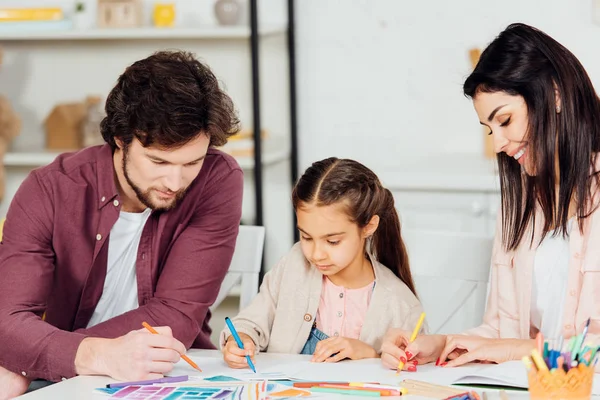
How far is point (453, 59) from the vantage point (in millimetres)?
3543

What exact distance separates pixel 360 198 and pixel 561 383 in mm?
789

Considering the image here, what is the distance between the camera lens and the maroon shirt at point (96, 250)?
181 centimetres

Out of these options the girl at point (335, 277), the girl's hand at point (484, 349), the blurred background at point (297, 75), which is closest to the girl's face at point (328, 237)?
the girl at point (335, 277)

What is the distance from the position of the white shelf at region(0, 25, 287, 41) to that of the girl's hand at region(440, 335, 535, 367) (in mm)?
2076

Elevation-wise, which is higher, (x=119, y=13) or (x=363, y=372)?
(x=119, y=13)

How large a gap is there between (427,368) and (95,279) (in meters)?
0.74

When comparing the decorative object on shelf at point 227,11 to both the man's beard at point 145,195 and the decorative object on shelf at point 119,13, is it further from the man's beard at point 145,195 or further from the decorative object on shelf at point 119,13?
the man's beard at point 145,195

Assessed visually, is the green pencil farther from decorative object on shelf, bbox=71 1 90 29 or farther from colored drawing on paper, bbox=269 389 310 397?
decorative object on shelf, bbox=71 1 90 29

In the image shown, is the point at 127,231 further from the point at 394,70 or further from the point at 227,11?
the point at 394,70

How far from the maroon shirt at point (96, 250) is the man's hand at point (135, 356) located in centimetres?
14

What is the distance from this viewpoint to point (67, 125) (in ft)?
12.6

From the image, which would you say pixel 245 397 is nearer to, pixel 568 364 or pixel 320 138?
pixel 568 364

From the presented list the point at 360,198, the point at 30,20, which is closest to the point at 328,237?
the point at 360,198

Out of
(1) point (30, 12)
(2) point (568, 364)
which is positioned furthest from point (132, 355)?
(1) point (30, 12)
